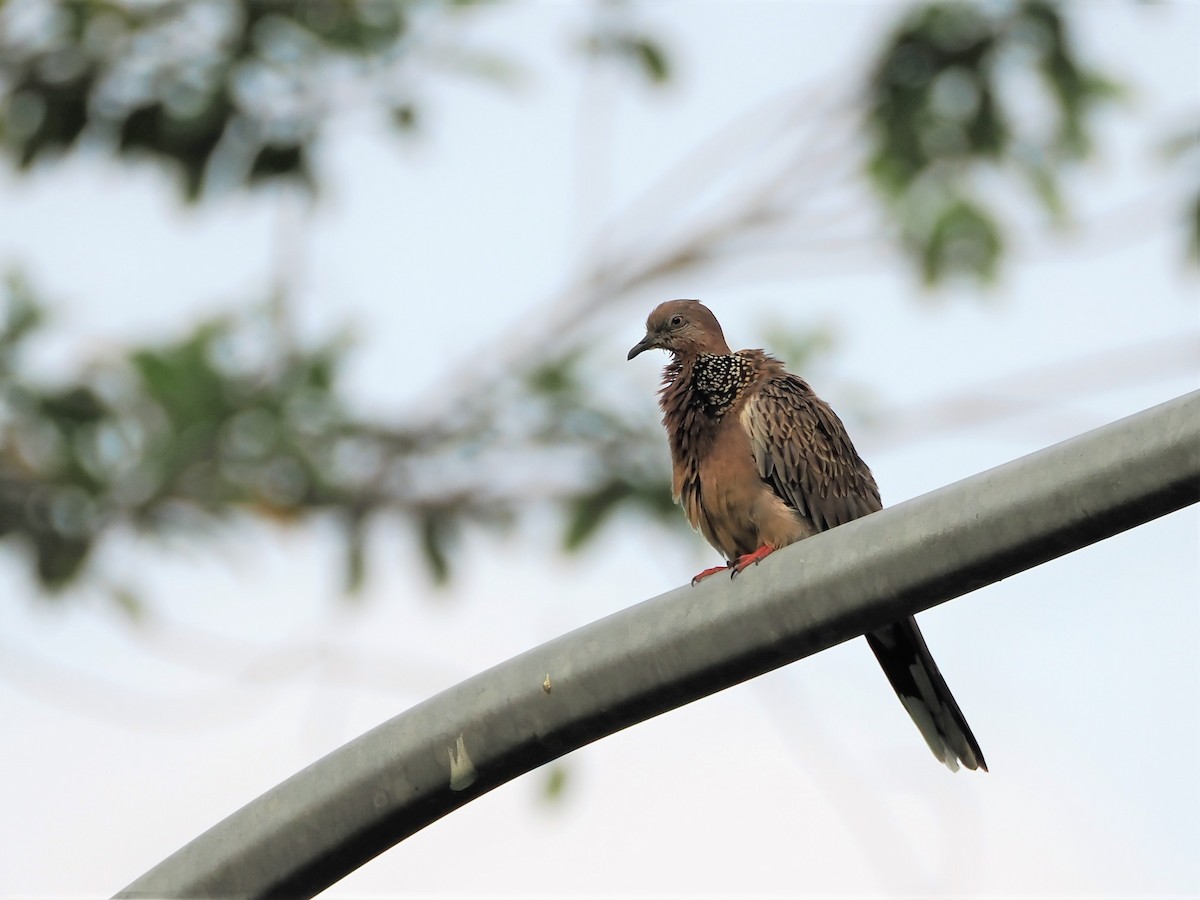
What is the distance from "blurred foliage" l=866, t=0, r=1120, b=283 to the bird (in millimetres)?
1444

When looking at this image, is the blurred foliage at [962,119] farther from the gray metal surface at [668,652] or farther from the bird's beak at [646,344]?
the gray metal surface at [668,652]

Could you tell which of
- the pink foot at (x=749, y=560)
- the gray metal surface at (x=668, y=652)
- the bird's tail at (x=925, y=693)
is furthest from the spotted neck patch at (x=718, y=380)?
the gray metal surface at (x=668, y=652)

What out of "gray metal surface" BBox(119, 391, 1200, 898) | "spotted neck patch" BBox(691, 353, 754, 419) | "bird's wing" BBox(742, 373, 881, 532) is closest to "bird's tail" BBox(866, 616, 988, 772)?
"bird's wing" BBox(742, 373, 881, 532)

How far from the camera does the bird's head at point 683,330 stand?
5.20m

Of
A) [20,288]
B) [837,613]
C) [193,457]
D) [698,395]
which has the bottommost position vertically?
[837,613]

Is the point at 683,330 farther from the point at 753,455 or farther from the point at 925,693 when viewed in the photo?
the point at 925,693

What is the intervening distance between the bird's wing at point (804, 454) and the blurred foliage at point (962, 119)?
4.95ft

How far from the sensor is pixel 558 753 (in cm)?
277

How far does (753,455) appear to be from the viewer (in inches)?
188

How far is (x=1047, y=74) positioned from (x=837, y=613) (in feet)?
13.4

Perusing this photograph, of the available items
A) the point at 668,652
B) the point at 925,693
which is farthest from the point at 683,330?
the point at 668,652

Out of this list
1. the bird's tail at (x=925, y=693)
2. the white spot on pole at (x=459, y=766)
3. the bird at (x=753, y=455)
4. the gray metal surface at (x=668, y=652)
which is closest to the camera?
the gray metal surface at (x=668, y=652)

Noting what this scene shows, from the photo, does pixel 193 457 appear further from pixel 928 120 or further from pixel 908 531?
pixel 908 531


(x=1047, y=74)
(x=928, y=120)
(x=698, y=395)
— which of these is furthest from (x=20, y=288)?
(x=1047, y=74)
